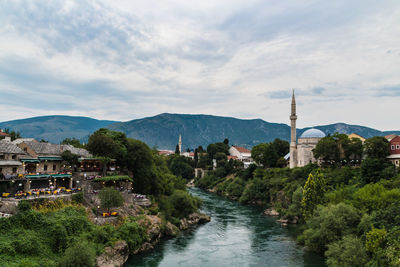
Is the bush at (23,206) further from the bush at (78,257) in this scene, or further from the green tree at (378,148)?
the green tree at (378,148)

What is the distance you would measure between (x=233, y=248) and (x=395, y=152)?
116ft

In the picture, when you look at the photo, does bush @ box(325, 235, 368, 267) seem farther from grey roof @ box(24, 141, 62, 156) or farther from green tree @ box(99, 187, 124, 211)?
grey roof @ box(24, 141, 62, 156)

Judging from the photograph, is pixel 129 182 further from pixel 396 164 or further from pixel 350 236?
pixel 396 164

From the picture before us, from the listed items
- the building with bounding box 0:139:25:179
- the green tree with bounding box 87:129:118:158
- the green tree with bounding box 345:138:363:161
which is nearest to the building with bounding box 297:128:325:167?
the green tree with bounding box 345:138:363:161

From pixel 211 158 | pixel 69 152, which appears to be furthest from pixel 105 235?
pixel 211 158

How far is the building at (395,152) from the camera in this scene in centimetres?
5559

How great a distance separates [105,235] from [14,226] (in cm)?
820

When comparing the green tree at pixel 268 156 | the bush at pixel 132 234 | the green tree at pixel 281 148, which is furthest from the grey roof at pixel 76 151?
the green tree at pixel 281 148

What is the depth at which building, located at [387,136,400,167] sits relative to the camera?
55594mm

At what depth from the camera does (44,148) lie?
144 feet

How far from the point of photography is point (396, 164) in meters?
55.8

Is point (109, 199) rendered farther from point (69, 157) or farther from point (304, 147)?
point (304, 147)

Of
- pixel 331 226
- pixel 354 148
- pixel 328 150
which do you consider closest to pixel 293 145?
pixel 328 150

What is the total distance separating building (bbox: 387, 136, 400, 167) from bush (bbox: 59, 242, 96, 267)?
5064 centimetres
